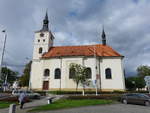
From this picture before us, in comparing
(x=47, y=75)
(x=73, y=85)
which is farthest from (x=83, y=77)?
(x=47, y=75)

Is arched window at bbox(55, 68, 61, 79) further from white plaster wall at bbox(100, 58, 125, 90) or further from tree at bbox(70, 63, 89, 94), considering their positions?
white plaster wall at bbox(100, 58, 125, 90)

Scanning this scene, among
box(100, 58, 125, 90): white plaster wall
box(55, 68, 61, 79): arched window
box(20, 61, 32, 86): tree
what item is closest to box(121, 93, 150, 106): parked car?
box(100, 58, 125, 90): white plaster wall

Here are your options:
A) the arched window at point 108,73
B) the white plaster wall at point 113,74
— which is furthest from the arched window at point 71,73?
the arched window at point 108,73

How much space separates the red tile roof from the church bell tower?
1.93m

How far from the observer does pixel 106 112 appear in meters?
11.5

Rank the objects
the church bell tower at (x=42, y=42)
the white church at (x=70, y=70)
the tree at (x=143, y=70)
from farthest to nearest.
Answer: the tree at (x=143, y=70), the church bell tower at (x=42, y=42), the white church at (x=70, y=70)

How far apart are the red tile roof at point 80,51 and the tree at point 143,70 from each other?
28.4 m

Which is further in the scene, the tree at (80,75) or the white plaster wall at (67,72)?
the white plaster wall at (67,72)

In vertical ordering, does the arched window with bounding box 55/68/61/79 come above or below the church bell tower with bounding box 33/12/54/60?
below

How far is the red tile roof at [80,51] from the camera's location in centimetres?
3983

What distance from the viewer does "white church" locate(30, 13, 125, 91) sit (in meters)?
36.9

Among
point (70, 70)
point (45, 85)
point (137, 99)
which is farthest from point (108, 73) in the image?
point (137, 99)

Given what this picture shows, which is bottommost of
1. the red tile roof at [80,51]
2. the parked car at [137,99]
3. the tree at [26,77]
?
the parked car at [137,99]

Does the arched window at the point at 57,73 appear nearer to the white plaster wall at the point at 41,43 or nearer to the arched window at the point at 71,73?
the arched window at the point at 71,73
